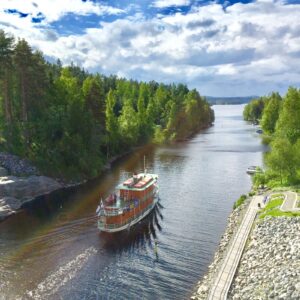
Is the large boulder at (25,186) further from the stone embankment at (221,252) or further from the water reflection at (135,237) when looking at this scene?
the stone embankment at (221,252)

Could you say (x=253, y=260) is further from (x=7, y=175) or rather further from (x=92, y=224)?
(x=7, y=175)

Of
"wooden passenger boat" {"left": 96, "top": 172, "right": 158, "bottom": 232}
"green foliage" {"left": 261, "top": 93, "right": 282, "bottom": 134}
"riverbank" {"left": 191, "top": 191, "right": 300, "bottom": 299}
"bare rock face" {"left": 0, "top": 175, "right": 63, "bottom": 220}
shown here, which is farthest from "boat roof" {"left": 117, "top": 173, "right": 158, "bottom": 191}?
"green foliage" {"left": 261, "top": 93, "right": 282, "bottom": 134}

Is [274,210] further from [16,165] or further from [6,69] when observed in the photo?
[6,69]

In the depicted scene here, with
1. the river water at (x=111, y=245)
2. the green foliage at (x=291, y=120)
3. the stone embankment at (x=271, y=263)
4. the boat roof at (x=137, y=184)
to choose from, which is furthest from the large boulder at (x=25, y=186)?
the green foliage at (x=291, y=120)

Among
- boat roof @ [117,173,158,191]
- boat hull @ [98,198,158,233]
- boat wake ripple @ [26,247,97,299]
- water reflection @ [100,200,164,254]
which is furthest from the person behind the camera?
boat roof @ [117,173,158,191]

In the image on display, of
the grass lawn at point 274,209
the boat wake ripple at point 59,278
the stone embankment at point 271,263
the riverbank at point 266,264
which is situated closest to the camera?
the stone embankment at point 271,263

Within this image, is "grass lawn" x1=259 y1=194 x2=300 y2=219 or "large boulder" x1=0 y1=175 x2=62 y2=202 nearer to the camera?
"grass lawn" x1=259 y1=194 x2=300 y2=219

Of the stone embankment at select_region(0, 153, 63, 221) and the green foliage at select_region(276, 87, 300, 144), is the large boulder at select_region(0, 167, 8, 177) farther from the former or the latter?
the green foliage at select_region(276, 87, 300, 144)
